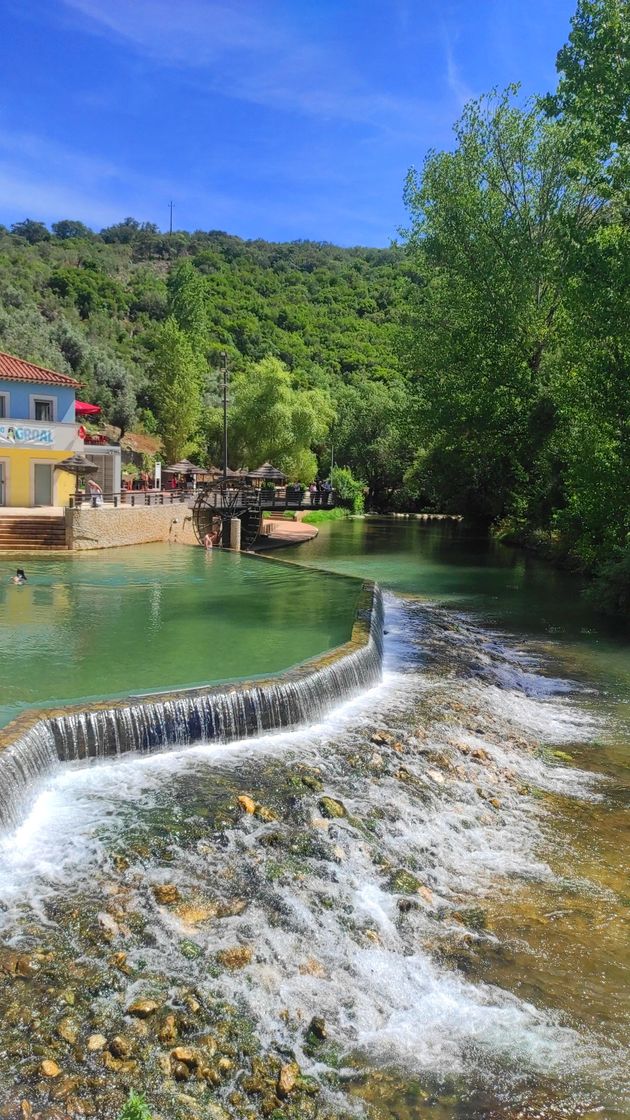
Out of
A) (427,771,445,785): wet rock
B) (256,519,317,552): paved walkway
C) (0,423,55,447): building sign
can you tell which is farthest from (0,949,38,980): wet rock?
(256,519,317,552): paved walkway

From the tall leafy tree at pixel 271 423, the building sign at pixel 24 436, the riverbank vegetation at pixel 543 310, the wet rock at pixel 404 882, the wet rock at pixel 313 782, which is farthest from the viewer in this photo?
the tall leafy tree at pixel 271 423

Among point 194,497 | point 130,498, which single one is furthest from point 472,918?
point 194,497

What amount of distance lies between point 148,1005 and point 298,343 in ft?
331

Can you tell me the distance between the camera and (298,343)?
101 meters

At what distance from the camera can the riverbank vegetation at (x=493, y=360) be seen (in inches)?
736

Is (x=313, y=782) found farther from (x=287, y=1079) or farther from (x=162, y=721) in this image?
(x=287, y=1079)

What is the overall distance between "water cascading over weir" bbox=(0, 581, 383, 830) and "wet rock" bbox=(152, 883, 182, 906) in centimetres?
174

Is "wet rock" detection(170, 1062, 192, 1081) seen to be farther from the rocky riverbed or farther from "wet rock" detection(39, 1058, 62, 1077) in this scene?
"wet rock" detection(39, 1058, 62, 1077)

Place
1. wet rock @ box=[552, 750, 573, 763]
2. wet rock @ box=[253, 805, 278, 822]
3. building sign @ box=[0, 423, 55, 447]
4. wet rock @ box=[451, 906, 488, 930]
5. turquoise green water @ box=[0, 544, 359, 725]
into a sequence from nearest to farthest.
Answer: wet rock @ box=[451, 906, 488, 930], wet rock @ box=[253, 805, 278, 822], wet rock @ box=[552, 750, 573, 763], turquoise green water @ box=[0, 544, 359, 725], building sign @ box=[0, 423, 55, 447]

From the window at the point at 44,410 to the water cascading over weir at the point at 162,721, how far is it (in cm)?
2327

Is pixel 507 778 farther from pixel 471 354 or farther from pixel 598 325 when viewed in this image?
pixel 471 354

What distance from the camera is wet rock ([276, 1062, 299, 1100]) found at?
437 centimetres

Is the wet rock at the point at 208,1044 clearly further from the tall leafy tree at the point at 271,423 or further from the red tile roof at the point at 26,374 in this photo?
the tall leafy tree at the point at 271,423

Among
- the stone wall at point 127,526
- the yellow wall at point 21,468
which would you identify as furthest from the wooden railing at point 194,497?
the yellow wall at point 21,468
